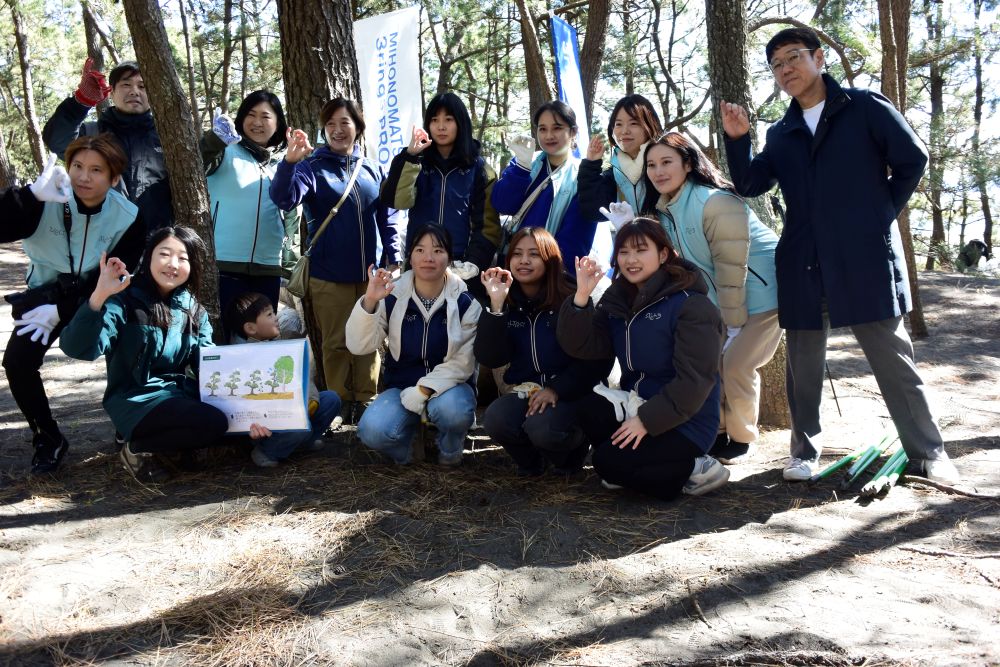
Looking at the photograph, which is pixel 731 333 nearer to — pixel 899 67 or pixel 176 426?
pixel 176 426

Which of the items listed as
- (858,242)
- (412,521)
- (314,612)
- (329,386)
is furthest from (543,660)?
(329,386)

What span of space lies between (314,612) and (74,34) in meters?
25.5

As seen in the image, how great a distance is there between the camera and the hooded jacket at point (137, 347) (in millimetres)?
3355

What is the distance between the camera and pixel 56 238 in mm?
3750

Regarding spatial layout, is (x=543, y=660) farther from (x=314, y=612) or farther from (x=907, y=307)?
(x=907, y=307)

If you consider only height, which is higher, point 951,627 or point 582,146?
point 582,146

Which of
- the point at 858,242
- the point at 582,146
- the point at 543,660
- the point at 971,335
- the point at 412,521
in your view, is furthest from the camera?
the point at 971,335

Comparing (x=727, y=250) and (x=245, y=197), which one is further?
(x=245, y=197)

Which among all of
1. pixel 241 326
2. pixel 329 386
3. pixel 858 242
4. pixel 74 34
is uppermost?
pixel 74 34

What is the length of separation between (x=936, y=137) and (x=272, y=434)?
597 inches

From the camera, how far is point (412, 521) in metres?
3.27

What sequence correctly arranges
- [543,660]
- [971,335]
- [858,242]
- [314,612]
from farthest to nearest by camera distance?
[971,335]
[858,242]
[314,612]
[543,660]

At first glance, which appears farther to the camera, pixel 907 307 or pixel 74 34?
pixel 74 34

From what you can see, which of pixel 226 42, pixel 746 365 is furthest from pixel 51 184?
pixel 226 42
